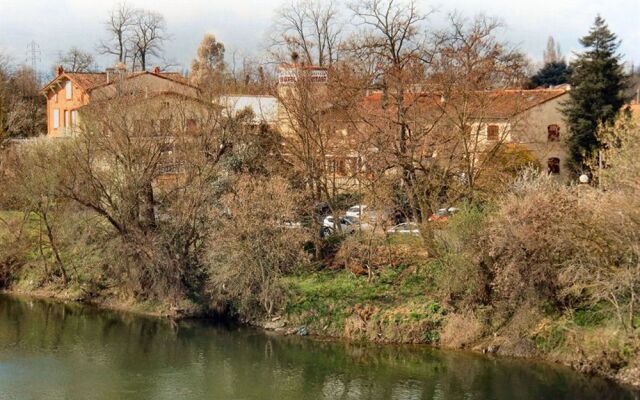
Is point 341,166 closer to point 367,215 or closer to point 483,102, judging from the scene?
point 367,215

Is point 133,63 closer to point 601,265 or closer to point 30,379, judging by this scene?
point 30,379

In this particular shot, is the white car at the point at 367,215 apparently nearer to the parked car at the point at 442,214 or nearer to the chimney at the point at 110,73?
the parked car at the point at 442,214

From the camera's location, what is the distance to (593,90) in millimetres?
43781

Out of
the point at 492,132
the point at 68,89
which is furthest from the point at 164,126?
the point at 68,89

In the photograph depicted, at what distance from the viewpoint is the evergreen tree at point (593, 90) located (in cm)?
4369

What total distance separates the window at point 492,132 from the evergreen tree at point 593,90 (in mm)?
9207

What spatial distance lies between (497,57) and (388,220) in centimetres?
896

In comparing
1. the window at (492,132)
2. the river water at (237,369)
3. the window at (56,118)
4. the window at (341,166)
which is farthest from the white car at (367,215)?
the window at (56,118)

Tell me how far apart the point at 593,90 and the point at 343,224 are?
1840cm

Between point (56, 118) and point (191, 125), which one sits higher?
point (56, 118)

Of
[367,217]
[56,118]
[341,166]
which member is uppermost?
[56,118]

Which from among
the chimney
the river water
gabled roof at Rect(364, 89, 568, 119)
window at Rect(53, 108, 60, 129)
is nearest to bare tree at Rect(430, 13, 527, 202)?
gabled roof at Rect(364, 89, 568, 119)

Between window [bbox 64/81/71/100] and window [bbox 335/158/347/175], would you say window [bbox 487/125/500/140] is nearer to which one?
window [bbox 335/158/347/175]

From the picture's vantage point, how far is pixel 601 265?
2450 cm
